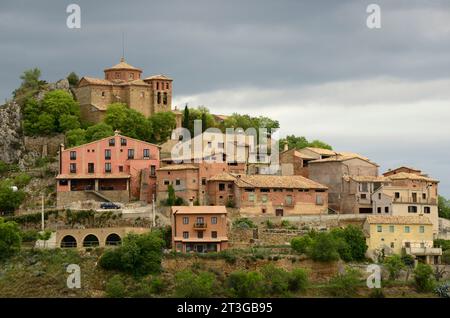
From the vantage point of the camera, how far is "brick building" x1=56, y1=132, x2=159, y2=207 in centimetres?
10938

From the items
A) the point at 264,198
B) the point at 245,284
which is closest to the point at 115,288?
the point at 245,284

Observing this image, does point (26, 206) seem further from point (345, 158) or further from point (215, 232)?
point (345, 158)

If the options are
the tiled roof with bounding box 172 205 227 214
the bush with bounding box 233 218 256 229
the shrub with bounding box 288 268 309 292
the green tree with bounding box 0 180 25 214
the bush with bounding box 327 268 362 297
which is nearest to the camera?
the shrub with bounding box 288 268 309 292

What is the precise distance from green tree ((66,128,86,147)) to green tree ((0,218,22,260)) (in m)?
16.1

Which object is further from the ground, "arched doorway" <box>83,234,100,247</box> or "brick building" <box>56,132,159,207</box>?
"brick building" <box>56,132,159,207</box>

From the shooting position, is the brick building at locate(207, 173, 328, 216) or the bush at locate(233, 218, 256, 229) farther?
the brick building at locate(207, 173, 328, 216)

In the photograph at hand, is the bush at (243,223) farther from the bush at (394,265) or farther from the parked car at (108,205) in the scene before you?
the bush at (394,265)

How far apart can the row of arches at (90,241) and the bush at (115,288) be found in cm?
630

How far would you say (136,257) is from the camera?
318 feet

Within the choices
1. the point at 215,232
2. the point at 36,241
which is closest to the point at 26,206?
the point at 36,241

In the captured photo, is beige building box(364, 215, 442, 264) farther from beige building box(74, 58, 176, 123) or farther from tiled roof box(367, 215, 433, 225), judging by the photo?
beige building box(74, 58, 176, 123)

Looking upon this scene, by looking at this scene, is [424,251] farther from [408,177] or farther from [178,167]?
[178,167]

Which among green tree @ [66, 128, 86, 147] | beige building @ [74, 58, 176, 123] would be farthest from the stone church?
green tree @ [66, 128, 86, 147]

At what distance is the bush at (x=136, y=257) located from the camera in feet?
318
